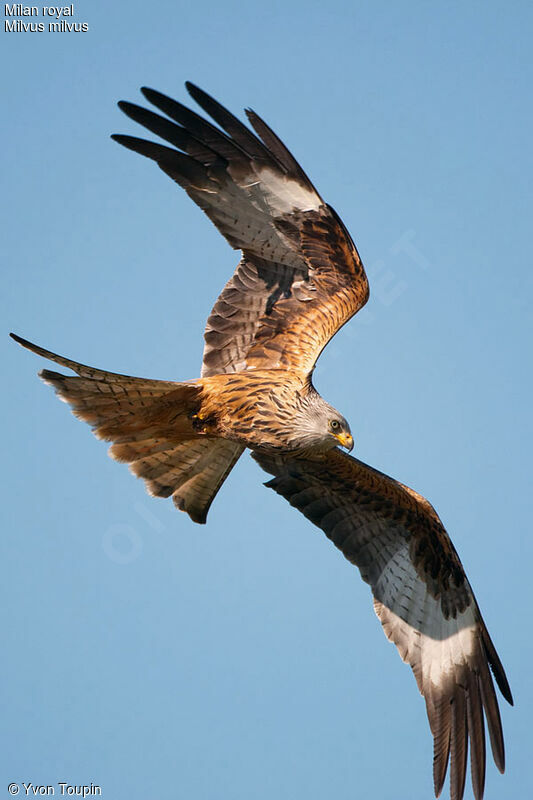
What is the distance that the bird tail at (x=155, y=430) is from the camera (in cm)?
791

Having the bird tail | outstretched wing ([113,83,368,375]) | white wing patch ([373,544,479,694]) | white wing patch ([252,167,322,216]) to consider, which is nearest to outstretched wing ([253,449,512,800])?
white wing patch ([373,544,479,694])

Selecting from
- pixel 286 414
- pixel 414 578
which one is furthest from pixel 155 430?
pixel 414 578

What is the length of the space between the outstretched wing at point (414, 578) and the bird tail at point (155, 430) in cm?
67

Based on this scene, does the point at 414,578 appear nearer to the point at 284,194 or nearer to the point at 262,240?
the point at 262,240

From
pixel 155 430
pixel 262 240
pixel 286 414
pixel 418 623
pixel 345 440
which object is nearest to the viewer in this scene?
pixel 345 440

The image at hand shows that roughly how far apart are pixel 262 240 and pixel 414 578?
3384 mm

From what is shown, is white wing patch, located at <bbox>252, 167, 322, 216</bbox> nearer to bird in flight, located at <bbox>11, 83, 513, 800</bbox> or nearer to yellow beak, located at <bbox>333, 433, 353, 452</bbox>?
bird in flight, located at <bbox>11, 83, 513, 800</bbox>

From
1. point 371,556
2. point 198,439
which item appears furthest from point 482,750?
point 198,439

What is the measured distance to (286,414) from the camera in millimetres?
8289

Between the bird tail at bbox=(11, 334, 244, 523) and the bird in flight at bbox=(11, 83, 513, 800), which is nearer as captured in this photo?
the bird tail at bbox=(11, 334, 244, 523)

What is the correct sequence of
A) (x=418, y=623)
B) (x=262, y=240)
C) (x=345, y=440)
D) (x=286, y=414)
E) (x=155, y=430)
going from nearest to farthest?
(x=345, y=440)
(x=286, y=414)
(x=155, y=430)
(x=262, y=240)
(x=418, y=623)

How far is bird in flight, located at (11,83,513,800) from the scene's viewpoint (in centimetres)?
834

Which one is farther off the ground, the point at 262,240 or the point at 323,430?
the point at 262,240

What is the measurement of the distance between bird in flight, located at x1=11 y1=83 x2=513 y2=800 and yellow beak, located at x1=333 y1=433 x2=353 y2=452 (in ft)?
0.04
